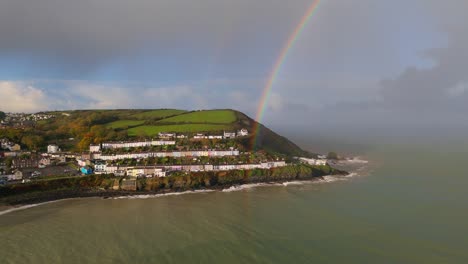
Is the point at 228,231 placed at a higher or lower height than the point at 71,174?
lower

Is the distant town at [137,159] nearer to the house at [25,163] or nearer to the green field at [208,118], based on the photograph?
the house at [25,163]

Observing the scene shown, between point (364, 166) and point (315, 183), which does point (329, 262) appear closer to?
point (315, 183)

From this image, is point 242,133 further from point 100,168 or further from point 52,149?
point 52,149

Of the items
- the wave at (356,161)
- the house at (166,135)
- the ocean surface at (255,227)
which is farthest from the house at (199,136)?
the wave at (356,161)

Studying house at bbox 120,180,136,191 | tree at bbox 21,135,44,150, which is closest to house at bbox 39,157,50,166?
tree at bbox 21,135,44,150

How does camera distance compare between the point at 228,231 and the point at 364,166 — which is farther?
the point at 364,166

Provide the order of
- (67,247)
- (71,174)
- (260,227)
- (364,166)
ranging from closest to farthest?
(67,247) < (260,227) < (71,174) < (364,166)

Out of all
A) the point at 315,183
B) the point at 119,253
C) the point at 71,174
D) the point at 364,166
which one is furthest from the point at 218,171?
the point at 364,166
